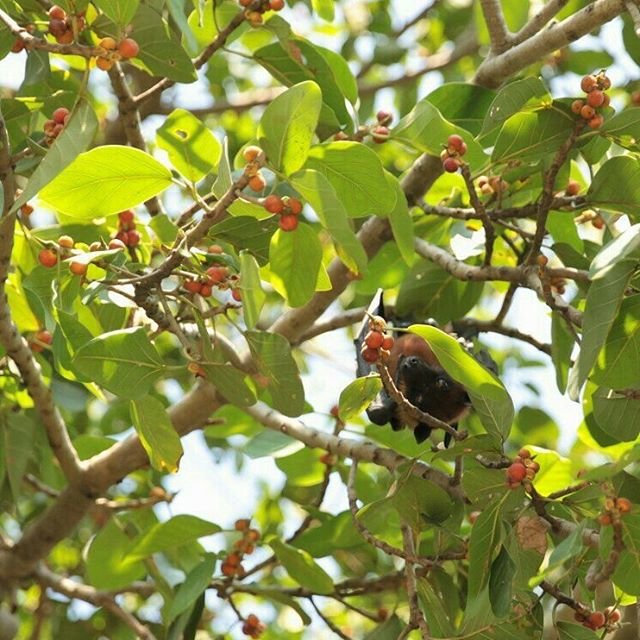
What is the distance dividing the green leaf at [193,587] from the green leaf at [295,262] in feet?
2.56

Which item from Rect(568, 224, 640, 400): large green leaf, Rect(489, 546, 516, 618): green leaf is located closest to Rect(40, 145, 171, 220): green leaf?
Rect(568, 224, 640, 400): large green leaf

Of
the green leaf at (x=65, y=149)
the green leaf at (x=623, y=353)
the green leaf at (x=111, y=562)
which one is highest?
the green leaf at (x=65, y=149)

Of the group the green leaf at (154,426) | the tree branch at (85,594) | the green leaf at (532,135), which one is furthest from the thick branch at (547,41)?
the tree branch at (85,594)

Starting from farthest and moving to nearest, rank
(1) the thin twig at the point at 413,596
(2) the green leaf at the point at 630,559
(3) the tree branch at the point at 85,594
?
(3) the tree branch at the point at 85,594 < (1) the thin twig at the point at 413,596 < (2) the green leaf at the point at 630,559

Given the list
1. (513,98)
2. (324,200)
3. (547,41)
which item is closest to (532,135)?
(513,98)

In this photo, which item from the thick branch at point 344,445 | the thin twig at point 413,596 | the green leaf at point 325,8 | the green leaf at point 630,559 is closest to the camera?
the green leaf at point 630,559

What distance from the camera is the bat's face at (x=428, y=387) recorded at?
247 centimetres

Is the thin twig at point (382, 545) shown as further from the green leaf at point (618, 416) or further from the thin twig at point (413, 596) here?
the green leaf at point (618, 416)

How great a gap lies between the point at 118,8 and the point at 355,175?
0.49 meters

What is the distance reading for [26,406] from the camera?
304 cm

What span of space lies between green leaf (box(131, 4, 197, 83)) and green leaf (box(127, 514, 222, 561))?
104 centimetres

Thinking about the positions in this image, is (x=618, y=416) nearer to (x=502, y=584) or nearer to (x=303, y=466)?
(x=502, y=584)

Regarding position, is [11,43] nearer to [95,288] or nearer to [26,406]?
[95,288]

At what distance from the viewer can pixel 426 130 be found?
7.49 ft
